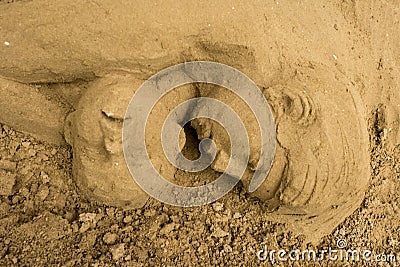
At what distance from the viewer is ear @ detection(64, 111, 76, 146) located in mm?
1519

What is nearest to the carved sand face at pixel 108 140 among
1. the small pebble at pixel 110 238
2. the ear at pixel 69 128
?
the ear at pixel 69 128

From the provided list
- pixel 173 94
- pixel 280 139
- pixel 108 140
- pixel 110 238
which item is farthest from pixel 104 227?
pixel 280 139

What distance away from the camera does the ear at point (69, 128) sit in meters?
1.52

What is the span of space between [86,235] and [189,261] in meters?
0.39

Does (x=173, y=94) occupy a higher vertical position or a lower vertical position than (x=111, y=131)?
higher

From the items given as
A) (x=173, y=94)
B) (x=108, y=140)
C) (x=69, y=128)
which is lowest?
(x=69, y=128)

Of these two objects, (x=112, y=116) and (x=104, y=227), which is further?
(x=104, y=227)

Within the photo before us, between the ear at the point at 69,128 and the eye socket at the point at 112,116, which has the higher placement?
the eye socket at the point at 112,116

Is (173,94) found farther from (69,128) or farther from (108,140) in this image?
(69,128)

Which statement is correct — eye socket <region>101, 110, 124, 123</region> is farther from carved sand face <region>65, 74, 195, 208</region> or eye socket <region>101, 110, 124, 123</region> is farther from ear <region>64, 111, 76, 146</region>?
ear <region>64, 111, 76, 146</region>

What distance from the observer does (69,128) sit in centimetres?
155

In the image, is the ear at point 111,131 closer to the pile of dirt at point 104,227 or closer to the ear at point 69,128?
the ear at point 69,128

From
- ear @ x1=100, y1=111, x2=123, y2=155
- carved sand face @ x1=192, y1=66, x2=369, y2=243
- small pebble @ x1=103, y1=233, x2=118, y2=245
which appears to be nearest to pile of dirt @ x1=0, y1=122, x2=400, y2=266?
small pebble @ x1=103, y1=233, x2=118, y2=245

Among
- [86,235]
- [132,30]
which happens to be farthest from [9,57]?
[86,235]
